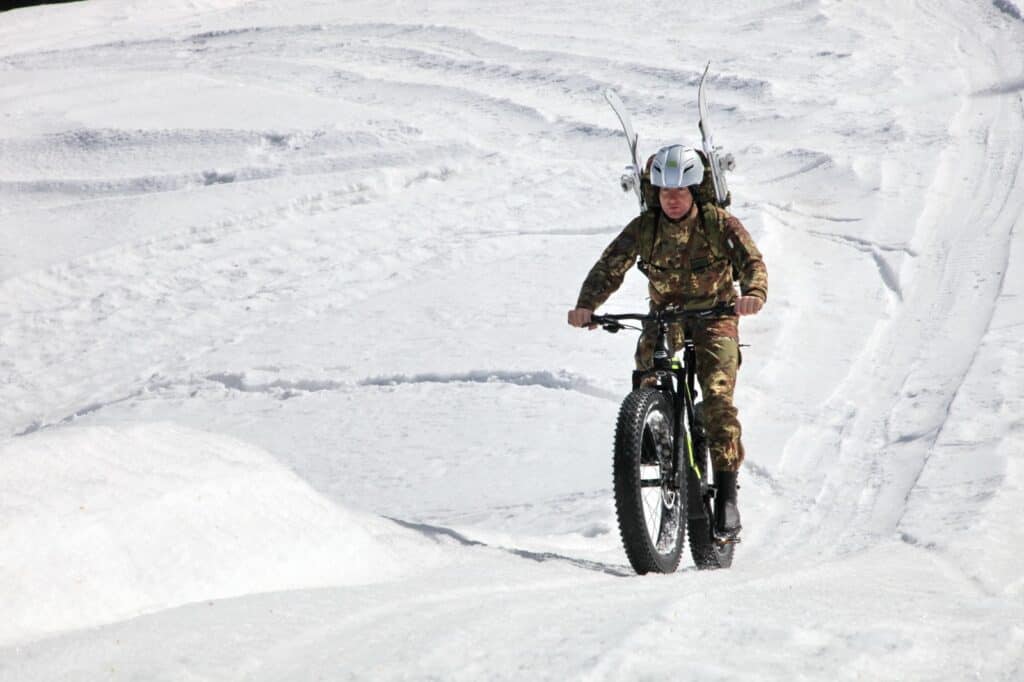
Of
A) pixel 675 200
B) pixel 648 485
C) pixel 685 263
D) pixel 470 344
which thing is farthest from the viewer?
pixel 470 344

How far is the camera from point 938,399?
7754 millimetres

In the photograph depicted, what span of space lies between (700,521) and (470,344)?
14.0 feet

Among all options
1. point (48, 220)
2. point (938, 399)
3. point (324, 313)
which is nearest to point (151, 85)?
point (48, 220)

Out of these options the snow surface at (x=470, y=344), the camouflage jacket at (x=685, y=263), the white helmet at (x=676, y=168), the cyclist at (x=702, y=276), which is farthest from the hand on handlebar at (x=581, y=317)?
the snow surface at (x=470, y=344)

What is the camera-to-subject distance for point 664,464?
5.01m

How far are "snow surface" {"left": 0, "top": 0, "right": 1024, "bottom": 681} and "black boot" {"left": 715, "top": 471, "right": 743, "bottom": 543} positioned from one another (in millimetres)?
439

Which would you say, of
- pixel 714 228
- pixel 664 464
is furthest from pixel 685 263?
pixel 664 464

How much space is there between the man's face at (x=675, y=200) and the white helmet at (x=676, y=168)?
49 mm

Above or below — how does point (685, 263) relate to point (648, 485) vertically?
above

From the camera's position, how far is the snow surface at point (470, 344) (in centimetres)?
349

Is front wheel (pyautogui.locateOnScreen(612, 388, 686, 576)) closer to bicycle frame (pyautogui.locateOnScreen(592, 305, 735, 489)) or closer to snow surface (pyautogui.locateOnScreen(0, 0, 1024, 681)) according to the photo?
bicycle frame (pyautogui.locateOnScreen(592, 305, 735, 489))

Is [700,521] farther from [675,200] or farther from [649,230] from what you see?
[675,200]

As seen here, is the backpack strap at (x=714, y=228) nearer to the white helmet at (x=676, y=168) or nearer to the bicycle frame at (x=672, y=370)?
the white helmet at (x=676, y=168)

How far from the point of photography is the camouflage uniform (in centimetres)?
529
